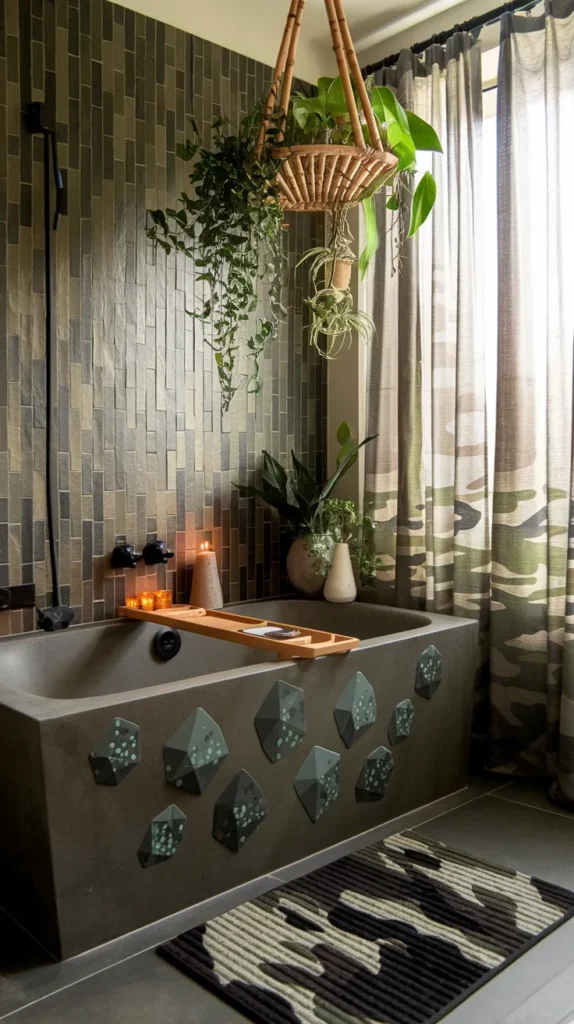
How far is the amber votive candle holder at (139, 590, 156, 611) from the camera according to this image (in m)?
2.84

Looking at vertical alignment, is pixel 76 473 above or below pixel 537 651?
above

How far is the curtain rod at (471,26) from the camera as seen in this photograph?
2.82 m

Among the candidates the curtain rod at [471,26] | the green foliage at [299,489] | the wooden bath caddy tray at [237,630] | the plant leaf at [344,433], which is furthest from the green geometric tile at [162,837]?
the curtain rod at [471,26]

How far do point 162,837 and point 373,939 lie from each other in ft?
1.69

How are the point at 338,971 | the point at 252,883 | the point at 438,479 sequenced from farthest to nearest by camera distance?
the point at 438,479
the point at 252,883
the point at 338,971

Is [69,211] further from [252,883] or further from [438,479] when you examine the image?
[252,883]

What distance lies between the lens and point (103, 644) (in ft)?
8.82

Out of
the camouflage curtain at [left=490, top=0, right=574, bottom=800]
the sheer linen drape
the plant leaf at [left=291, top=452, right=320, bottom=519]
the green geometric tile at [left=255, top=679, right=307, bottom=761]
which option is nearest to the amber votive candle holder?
the plant leaf at [left=291, top=452, right=320, bottom=519]

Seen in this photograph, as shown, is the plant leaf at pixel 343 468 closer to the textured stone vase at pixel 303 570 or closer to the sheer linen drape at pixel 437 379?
the sheer linen drape at pixel 437 379

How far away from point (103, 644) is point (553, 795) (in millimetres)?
1480

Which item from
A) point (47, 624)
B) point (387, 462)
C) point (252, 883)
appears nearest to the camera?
point (252, 883)

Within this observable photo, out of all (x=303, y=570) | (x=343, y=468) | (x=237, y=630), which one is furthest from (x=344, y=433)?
(x=237, y=630)

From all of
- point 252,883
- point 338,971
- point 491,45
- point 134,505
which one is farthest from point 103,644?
point 491,45

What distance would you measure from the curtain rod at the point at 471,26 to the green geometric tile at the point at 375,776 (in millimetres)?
2370
